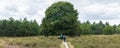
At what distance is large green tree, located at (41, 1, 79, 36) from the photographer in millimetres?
47625

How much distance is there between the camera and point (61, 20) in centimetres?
4744

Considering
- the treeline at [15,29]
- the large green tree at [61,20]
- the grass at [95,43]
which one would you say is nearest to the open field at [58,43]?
the grass at [95,43]

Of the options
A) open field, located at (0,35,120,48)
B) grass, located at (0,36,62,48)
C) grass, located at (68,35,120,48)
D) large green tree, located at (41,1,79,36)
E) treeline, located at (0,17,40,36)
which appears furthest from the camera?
treeline, located at (0,17,40,36)

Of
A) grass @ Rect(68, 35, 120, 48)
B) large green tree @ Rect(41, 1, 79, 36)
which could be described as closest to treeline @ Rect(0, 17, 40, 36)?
large green tree @ Rect(41, 1, 79, 36)

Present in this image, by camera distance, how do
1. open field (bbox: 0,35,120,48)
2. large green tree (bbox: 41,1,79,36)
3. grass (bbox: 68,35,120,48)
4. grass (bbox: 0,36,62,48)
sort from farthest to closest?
large green tree (bbox: 41,1,79,36)
grass (bbox: 0,36,62,48)
open field (bbox: 0,35,120,48)
grass (bbox: 68,35,120,48)

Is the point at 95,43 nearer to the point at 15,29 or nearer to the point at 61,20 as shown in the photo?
the point at 61,20

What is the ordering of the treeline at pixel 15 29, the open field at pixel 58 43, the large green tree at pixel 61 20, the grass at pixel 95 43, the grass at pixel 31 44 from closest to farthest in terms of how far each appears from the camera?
the grass at pixel 95 43, the open field at pixel 58 43, the grass at pixel 31 44, the large green tree at pixel 61 20, the treeline at pixel 15 29

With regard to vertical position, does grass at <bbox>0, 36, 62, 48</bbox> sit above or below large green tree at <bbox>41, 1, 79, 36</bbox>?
below

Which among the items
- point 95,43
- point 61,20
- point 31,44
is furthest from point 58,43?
point 61,20

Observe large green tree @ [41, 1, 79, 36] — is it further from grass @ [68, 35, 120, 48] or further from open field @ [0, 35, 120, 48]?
open field @ [0, 35, 120, 48]

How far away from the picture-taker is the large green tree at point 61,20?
47625mm

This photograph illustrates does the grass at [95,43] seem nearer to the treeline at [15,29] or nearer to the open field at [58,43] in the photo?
the open field at [58,43]

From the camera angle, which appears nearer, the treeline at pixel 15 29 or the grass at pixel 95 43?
the grass at pixel 95 43

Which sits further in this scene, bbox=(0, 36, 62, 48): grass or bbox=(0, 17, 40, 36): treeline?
bbox=(0, 17, 40, 36): treeline
